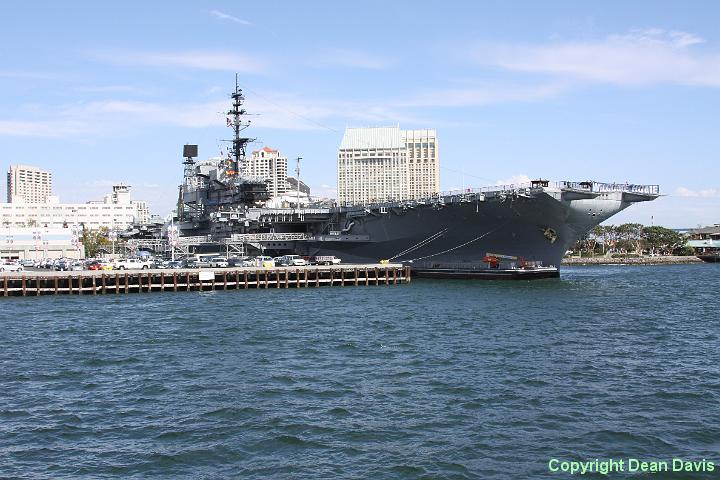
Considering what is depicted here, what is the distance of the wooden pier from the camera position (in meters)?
38.8

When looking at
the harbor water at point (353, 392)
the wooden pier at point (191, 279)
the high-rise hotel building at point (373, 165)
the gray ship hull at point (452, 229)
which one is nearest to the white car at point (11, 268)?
the wooden pier at point (191, 279)

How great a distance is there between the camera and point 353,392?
626 inches

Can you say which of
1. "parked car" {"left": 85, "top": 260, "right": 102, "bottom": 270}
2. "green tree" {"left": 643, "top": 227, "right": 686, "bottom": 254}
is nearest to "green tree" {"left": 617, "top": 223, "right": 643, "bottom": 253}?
"green tree" {"left": 643, "top": 227, "right": 686, "bottom": 254}

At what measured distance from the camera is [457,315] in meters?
28.6

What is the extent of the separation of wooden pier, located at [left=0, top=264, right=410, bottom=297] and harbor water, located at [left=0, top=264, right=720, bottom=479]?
32.2 ft

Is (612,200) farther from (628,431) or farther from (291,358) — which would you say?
(628,431)

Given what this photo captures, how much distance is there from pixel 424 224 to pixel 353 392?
30.5 m

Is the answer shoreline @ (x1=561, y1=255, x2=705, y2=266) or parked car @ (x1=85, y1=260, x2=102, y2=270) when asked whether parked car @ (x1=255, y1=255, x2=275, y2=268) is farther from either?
shoreline @ (x1=561, y1=255, x2=705, y2=266)

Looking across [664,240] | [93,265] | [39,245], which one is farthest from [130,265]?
[664,240]

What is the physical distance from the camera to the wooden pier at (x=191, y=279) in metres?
38.8

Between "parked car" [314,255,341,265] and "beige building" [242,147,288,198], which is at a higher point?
"beige building" [242,147,288,198]

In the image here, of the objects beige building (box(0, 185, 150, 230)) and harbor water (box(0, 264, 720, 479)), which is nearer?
harbor water (box(0, 264, 720, 479))

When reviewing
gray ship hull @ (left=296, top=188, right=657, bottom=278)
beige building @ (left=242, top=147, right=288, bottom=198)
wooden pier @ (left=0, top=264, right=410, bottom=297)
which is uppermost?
beige building @ (left=242, top=147, right=288, bottom=198)

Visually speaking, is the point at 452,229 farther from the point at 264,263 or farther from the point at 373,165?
the point at 373,165
